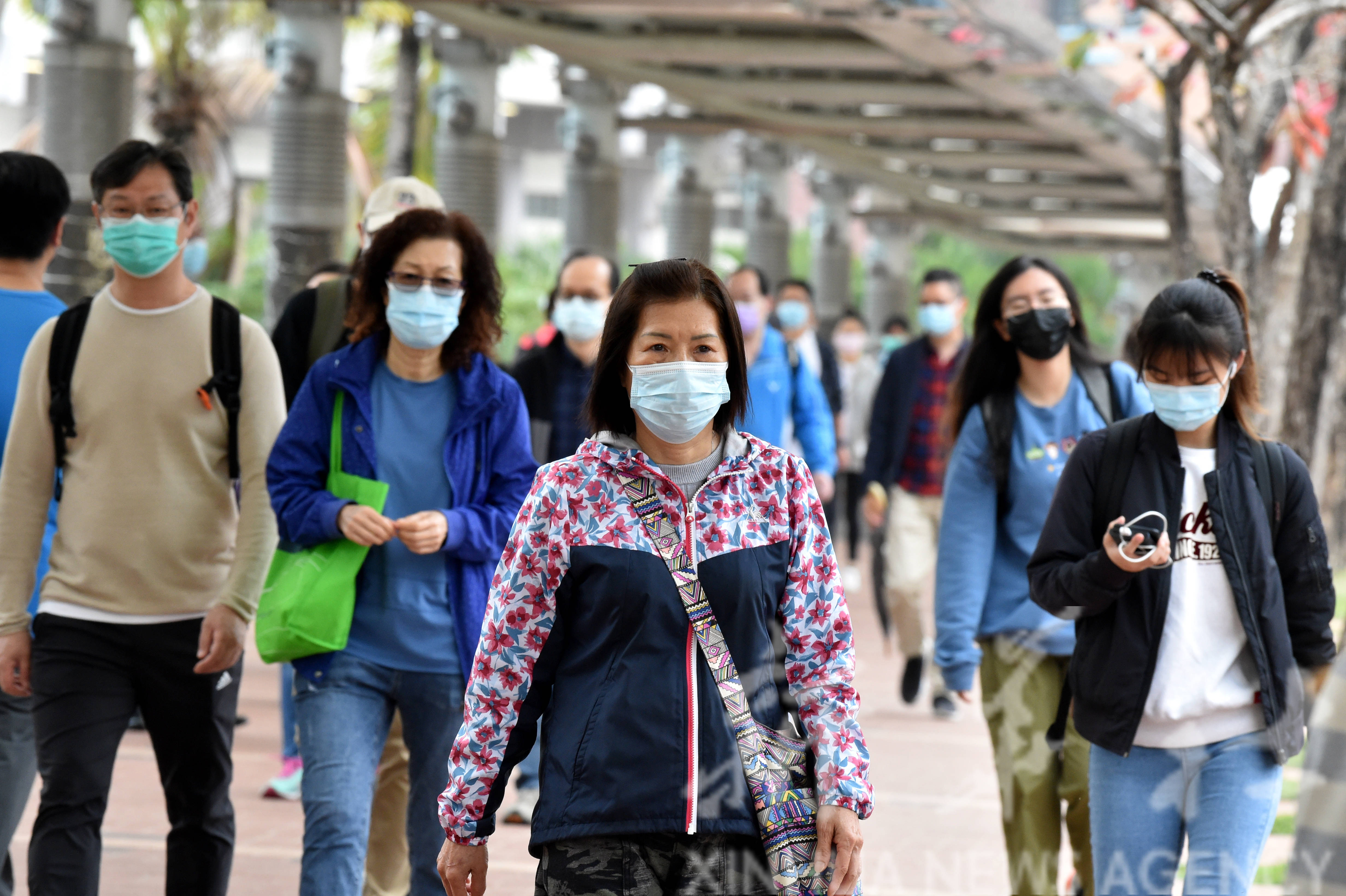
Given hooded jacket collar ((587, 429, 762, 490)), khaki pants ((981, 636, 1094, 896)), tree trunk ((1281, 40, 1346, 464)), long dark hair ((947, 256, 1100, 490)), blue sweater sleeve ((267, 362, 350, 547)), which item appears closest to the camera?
hooded jacket collar ((587, 429, 762, 490))

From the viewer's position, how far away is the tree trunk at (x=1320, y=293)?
8984mm

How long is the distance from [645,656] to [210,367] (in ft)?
6.16

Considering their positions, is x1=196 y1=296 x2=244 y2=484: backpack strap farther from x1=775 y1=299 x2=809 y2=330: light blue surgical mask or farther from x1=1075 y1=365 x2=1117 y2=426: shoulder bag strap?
x1=775 y1=299 x2=809 y2=330: light blue surgical mask

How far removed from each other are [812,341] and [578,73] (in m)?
6.95

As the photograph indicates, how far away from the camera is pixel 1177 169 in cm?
824

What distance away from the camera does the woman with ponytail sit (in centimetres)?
398

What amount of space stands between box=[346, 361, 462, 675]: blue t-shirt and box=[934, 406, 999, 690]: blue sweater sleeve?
1.48 meters

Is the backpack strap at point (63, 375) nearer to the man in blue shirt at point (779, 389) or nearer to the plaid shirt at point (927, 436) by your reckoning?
the man in blue shirt at point (779, 389)

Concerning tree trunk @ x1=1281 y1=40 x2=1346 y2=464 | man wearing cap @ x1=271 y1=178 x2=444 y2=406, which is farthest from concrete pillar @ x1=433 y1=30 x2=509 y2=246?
man wearing cap @ x1=271 y1=178 x2=444 y2=406

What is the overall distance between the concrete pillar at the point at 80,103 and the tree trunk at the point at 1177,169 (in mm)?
5661

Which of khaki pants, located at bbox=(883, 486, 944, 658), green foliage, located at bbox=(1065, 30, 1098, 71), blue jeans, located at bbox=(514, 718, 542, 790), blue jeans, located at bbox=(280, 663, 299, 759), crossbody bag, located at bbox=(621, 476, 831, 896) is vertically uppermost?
green foliage, located at bbox=(1065, 30, 1098, 71)

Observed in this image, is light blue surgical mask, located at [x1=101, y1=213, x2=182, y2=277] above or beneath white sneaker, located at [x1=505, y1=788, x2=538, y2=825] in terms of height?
above

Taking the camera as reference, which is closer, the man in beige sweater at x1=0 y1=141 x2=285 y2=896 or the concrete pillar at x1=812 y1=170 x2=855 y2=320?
the man in beige sweater at x1=0 y1=141 x2=285 y2=896

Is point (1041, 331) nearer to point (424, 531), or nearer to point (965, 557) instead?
point (965, 557)
